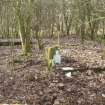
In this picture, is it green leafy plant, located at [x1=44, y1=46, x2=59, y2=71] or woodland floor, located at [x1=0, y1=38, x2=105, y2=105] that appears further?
green leafy plant, located at [x1=44, y1=46, x2=59, y2=71]

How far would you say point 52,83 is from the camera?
7035mm

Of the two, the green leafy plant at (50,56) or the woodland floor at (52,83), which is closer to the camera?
the woodland floor at (52,83)

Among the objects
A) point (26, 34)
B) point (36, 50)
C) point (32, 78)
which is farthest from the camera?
point (36, 50)

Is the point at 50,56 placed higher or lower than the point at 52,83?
higher

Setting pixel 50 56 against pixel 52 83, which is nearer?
pixel 52 83

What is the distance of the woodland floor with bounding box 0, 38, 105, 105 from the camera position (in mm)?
6254

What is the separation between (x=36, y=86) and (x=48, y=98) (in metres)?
0.68

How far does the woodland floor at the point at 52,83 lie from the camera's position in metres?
6.25

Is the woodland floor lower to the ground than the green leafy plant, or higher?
lower

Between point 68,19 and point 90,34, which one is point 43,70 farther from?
point 68,19

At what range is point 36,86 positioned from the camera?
22.6ft

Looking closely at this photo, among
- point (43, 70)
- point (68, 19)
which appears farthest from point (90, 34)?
point (43, 70)

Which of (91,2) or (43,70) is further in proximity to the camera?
(91,2)

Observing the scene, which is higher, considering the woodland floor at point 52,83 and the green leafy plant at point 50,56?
the green leafy plant at point 50,56
